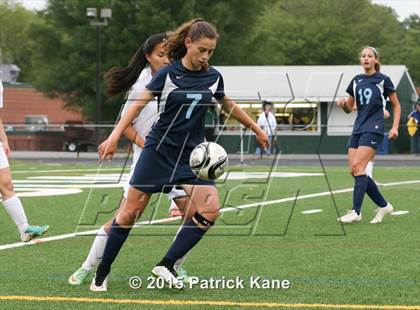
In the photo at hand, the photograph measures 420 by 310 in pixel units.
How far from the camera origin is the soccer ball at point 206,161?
598 centimetres

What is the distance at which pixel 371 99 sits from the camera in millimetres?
10453

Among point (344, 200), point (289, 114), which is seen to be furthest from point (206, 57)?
point (289, 114)

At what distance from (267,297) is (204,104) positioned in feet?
4.74

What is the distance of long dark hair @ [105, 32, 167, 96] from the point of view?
7.00m

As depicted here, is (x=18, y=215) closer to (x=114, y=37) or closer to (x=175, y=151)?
(x=175, y=151)

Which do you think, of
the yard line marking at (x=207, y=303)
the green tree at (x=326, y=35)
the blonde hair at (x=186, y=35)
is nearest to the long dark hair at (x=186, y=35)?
the blonde hair at (x=186, y=35)

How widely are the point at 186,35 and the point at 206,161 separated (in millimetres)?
915

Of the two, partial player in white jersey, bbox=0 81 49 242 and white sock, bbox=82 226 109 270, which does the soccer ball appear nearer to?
white sock, bbox=82 226 109 270

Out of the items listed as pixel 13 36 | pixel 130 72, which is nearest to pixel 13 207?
pixel 130 72

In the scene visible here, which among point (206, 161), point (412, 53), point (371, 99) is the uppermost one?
point (206, 161)

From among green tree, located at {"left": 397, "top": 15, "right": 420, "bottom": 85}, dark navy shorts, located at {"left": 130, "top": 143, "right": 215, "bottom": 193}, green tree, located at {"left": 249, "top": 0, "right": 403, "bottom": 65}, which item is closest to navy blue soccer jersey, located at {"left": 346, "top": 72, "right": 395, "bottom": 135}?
dark navy shorts, located at {"left": 130, "top": 143, "right": 215, "bottom": 193}

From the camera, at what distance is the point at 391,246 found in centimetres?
827

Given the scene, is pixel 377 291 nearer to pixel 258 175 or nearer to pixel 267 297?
pixel 267 297

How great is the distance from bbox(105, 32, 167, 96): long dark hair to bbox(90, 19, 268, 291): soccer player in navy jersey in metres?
0.92
